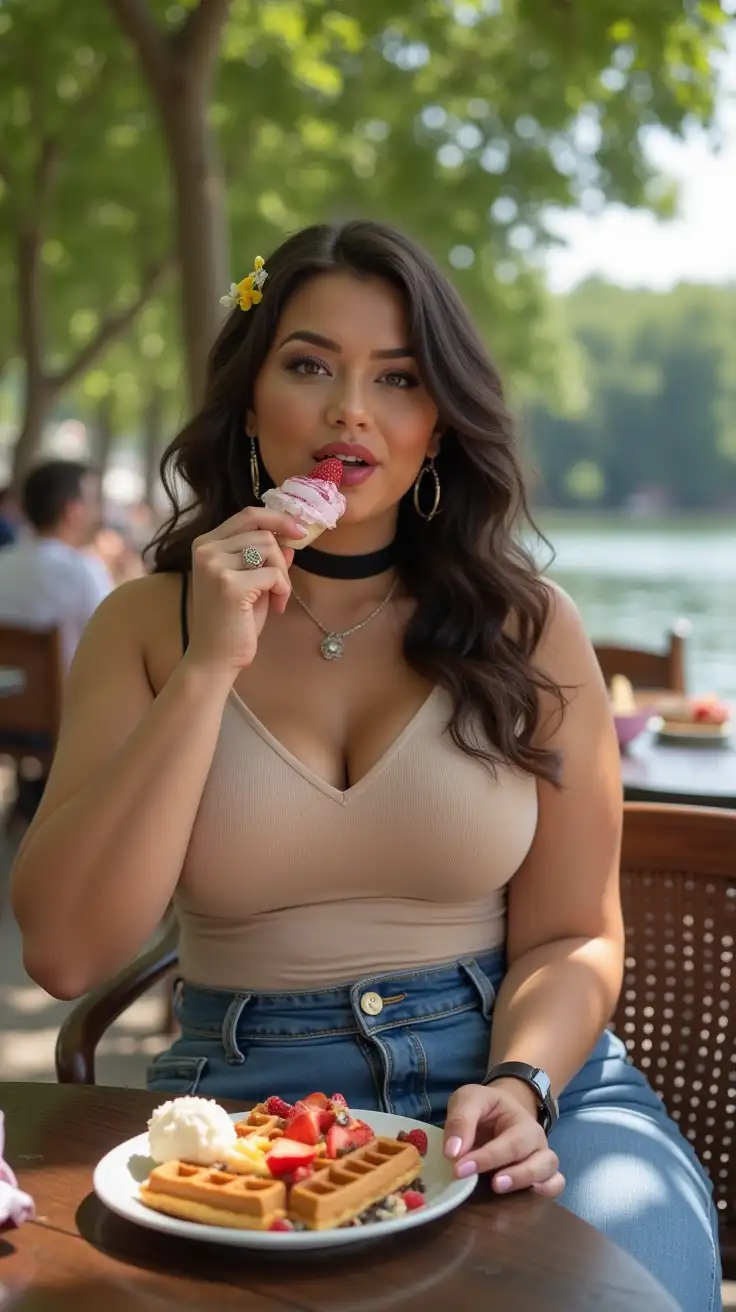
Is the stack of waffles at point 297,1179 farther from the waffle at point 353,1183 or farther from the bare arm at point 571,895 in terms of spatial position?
the bare arm at point 571,895

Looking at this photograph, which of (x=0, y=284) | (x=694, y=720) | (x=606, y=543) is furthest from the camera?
(x=606, y=543)

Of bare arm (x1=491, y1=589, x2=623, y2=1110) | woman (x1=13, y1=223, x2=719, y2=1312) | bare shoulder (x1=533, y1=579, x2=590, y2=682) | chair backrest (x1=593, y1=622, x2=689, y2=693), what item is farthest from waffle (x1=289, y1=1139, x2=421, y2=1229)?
chair backrest (x1=593, y1=622, x2=689, y2=693)

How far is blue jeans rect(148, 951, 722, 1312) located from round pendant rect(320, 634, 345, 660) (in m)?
0.52

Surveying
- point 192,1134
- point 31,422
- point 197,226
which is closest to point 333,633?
point 192,1134

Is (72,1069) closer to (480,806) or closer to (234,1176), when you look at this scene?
(480,806)

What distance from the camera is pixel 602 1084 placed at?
6.84ft

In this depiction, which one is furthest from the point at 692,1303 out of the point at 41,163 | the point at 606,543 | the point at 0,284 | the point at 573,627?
the point at 606,543

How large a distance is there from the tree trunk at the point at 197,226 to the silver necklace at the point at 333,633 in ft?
12.3

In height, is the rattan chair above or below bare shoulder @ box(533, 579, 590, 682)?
below

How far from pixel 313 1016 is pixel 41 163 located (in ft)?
35.7

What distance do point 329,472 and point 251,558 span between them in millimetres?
278

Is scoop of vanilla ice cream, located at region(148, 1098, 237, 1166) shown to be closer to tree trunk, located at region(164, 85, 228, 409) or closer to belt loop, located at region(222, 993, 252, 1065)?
belt loop, located at region(222, 993, 252, 1065)

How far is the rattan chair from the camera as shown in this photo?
2.31 metres

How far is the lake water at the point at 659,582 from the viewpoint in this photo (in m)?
14.3
